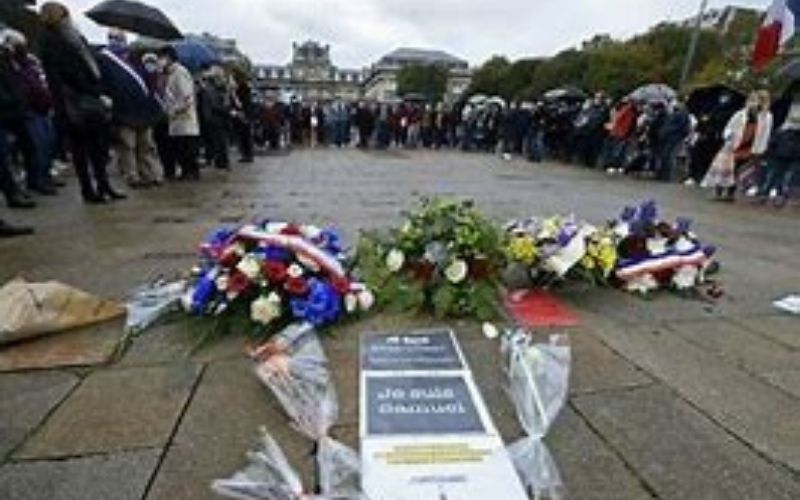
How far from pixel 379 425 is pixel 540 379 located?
2.69 feet

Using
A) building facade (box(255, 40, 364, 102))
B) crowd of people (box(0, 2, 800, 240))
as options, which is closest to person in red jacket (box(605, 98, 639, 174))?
crowd of people (box(0, 2, 800, 240))

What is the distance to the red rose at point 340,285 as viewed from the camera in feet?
13.3

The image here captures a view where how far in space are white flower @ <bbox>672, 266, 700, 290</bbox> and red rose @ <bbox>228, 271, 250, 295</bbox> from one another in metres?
2.69

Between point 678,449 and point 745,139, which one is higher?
point 745,139

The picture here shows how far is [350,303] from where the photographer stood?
13.3 ft

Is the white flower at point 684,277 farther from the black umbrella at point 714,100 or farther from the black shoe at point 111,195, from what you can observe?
the black umbrella at point 714,100

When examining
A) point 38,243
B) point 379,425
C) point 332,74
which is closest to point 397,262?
point 379,425

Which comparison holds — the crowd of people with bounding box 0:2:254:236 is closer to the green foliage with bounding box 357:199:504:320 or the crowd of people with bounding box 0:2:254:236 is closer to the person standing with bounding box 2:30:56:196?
the person standing with bounding box 2:30:56:196

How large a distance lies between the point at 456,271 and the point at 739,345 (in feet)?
4.90

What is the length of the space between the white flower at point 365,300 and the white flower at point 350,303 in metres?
0.04

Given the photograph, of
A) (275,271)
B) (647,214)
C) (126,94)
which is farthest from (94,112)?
(647,214)

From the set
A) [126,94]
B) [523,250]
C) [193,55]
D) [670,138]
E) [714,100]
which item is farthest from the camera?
[670,138]

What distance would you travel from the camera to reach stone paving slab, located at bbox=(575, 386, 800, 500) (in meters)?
2.51

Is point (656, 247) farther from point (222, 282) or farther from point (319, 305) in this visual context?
point (222, 282)
